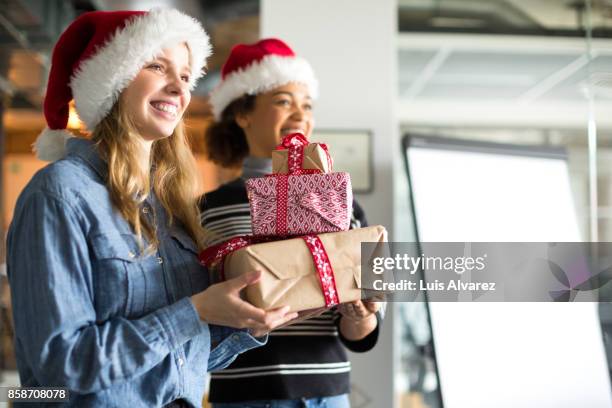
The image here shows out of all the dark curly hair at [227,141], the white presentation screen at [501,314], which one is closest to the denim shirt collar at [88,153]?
the dark curly hair at [227,141]

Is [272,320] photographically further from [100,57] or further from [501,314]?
[501,314]

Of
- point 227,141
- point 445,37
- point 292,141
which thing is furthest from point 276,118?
point 445,37

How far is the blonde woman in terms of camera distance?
1067mm

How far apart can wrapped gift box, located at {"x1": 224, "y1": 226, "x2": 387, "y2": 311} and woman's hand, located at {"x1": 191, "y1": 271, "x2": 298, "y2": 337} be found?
4 cm

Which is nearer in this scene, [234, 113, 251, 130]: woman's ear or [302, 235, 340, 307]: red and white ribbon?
[302, 235, 340, 307]: red and white ribbon

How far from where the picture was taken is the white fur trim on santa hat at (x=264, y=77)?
204cm

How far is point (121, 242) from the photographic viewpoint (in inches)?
45.9

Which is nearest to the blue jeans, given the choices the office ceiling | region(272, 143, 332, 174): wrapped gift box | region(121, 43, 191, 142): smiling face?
region(272, 143, 332, 174): wrapped gift box

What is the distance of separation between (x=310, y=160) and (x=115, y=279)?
0.47m

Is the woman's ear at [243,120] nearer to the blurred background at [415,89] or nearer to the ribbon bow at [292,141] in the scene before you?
the blurred background at [415,89]

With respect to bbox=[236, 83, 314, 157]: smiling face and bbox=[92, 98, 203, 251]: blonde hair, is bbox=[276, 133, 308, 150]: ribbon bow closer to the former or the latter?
bbox=[92, 98, 203, 251]: blonde hair

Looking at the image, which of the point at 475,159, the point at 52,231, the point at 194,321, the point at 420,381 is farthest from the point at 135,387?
the point at 420,381

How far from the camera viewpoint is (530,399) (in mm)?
2521

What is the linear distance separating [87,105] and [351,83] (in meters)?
1.86
